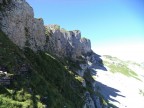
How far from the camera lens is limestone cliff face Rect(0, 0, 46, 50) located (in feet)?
229

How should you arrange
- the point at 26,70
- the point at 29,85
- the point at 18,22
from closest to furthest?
the point at 29,85 < the point at 26,70 < the point at 18,22

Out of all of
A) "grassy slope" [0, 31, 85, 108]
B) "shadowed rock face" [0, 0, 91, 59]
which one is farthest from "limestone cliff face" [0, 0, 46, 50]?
"grassy slope" [0, 31, 85, 108]

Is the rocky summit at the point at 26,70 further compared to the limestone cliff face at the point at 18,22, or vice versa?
the limestone cliff face at the point at 18,22

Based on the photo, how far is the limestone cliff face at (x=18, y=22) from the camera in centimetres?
6994

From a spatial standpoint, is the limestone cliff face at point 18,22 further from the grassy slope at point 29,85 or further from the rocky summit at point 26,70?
the grassy slope at point 29,85

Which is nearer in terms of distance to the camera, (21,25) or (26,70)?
(26,70)

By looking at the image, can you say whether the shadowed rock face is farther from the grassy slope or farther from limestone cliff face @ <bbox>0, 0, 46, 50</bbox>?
the grassy slope

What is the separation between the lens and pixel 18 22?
73.9 meters

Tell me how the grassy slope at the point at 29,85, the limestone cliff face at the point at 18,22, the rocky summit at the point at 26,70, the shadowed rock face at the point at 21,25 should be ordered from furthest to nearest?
1. the shadowed rock face at the point at 21,25
2. the limestone cliff face at the point at 18,22
3. the rocky summit at the point at 26,70
4. the grassy slope at the point at 29,85

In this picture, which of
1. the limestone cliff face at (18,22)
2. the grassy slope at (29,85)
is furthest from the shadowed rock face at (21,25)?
the grassy slope at (29,85)

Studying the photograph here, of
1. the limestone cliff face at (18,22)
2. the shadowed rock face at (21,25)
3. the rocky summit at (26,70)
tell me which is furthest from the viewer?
the shadowed rock face at (21,25)

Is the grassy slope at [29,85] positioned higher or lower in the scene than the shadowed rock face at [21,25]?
lower

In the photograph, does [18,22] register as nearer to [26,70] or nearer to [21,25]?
[21,25]

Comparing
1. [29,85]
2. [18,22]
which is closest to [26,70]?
[29,85]
